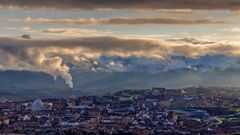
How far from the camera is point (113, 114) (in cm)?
17162

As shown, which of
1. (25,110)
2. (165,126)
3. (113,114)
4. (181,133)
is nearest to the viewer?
(181,133)

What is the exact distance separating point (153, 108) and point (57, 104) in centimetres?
2689

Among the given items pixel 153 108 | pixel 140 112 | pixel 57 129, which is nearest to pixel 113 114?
pixel 140 112

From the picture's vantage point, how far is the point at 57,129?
137m

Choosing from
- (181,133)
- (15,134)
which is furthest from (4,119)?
(181,133)

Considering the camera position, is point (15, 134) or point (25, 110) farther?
point (25, 110)

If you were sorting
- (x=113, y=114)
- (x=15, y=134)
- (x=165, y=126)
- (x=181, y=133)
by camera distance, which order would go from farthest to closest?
(x=113, y=114) < (x=165, y=126) < (x=181, y=133) < (x=15, y=134)

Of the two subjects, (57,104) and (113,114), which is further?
(57,104)

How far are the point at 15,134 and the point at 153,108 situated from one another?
7007cm

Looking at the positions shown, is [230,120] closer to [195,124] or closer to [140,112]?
[195,124]

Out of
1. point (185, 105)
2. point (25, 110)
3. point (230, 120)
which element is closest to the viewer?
point (230, 120)

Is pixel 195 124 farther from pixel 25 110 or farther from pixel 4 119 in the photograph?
pixel 25 110

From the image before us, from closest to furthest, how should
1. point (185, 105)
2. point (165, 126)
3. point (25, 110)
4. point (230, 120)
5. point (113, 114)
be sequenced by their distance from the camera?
1. point (165, 126)
2. point (230, 120)
3. point (113, 114)
4. point (25, 110)
5. point (185, 105)

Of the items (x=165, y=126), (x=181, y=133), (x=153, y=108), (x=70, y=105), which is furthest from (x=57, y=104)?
(x=181, y=133)
